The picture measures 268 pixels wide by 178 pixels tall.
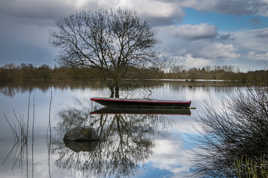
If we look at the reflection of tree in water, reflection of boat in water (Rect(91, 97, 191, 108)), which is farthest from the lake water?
reflection of boat in water (Rect(91, 97, 191, 108))

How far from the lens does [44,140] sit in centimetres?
1027

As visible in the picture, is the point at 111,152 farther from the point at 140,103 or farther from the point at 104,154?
the point at 140,103

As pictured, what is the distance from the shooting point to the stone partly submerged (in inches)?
368

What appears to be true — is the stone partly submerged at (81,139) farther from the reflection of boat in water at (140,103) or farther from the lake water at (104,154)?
the reflection of boat in water at (140,103)

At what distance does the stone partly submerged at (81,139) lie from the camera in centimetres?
936

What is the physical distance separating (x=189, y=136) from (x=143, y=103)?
915 centimetres

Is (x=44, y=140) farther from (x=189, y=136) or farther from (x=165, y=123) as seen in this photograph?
(x=165, y=123)

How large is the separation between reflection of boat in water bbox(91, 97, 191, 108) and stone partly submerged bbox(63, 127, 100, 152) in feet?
33.2

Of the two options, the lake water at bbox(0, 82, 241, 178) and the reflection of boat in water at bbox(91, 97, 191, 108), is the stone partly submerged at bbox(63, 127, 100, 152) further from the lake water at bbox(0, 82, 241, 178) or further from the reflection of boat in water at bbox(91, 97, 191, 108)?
the reflection of boat in water at bbox(91, 97, 191, 108)

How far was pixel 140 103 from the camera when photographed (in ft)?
68.1

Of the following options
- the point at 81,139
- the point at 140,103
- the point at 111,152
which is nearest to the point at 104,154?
the point at 111,152

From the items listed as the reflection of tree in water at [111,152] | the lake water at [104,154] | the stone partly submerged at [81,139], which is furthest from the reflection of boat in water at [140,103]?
the stone partly submerged at [81,139]

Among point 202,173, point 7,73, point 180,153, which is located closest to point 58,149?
point 180,153

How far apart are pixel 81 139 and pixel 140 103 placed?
11.3 metres
